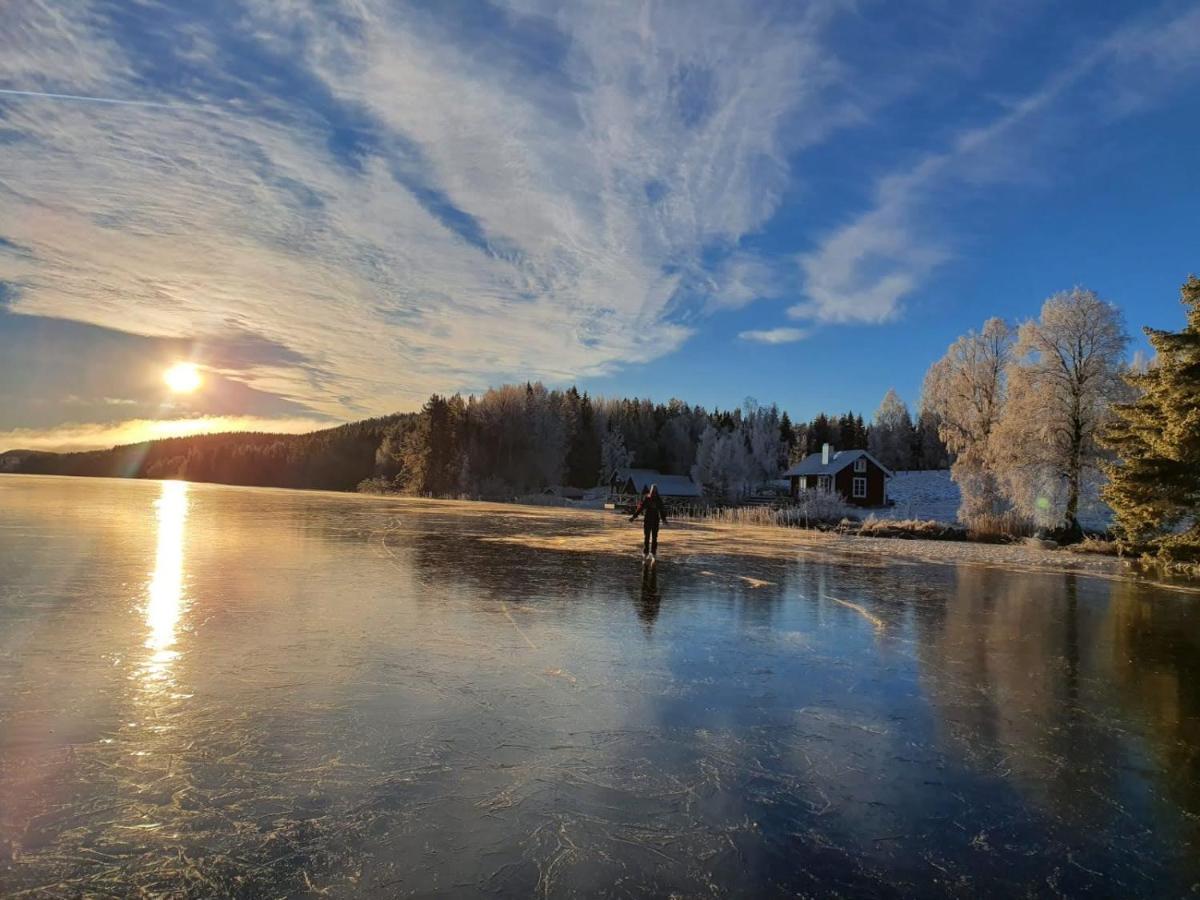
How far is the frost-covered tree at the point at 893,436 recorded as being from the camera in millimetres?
87688

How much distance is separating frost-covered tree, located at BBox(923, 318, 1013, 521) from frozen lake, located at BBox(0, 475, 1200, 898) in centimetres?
2253

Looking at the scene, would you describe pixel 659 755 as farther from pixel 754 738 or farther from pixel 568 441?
pixel 568 441

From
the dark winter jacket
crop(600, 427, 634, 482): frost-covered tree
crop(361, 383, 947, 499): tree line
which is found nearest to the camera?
the dark winter jacket

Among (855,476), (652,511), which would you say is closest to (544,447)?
(855,476)

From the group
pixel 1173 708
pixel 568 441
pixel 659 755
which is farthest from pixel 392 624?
pixel 568 441

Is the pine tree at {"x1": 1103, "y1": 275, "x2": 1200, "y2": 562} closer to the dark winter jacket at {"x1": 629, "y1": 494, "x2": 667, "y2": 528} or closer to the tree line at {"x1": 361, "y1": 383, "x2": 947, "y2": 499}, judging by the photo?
the dark winter jacket at {"x1": 629, "y1": 494, "x2": 667, "y2": 528}

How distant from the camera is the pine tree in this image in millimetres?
13867

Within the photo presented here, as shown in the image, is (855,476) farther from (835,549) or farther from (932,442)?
(932,442)

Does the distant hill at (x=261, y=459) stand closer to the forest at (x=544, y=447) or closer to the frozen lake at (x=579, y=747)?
the forest at (x=544, y=447)

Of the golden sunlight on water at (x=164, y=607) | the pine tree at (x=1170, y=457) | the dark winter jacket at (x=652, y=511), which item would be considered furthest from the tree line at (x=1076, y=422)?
the golden sunlight on water at (x=164, y=607)

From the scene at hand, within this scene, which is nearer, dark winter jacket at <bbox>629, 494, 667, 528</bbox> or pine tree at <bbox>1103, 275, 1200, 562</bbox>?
pine tree at <bbox>1103, 275, 1200, 562</bbox>

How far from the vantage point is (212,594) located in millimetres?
9930

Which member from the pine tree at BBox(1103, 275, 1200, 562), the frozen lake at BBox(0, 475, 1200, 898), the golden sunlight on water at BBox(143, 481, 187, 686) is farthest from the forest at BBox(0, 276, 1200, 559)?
the golden sunlight on water at BBox(143, 481, 187, 686)

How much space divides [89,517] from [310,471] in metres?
93.3
